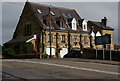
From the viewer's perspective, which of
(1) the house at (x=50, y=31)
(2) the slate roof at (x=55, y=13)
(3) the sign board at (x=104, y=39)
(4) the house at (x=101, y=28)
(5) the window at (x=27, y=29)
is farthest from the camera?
(4) the house at (x=101, y=28)

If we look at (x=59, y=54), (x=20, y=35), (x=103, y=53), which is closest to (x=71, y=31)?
(x=59, y=54)

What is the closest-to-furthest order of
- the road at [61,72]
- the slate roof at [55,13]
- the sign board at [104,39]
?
the road at [61,72] < the sign board at [104,39] < the slate roof at [55,13]

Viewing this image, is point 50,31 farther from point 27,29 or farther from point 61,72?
point 61,72

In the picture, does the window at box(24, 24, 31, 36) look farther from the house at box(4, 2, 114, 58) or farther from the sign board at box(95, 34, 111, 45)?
the sign board at box(95, 34, 111, 45)

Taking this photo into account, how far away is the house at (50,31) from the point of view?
50.4 m

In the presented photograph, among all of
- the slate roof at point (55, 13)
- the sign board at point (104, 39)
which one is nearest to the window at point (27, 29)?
the slate roof at point (55, 13)

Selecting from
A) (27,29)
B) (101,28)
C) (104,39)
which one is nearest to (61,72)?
(104,39)

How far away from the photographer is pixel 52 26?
51938 mm

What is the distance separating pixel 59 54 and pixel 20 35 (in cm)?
1128

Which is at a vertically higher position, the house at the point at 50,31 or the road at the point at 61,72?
the house at the point at 50,31

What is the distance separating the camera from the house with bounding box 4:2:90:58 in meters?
50.4

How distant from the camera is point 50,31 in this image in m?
50.4

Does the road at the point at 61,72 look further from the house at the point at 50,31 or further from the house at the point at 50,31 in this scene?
the house at the point at 50,31

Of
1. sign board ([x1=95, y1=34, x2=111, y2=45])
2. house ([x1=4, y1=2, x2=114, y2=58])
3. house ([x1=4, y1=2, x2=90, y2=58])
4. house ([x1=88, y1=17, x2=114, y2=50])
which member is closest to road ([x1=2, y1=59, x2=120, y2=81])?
A: sign board ([x1=95, y1=34, x2=111, y2=45])
